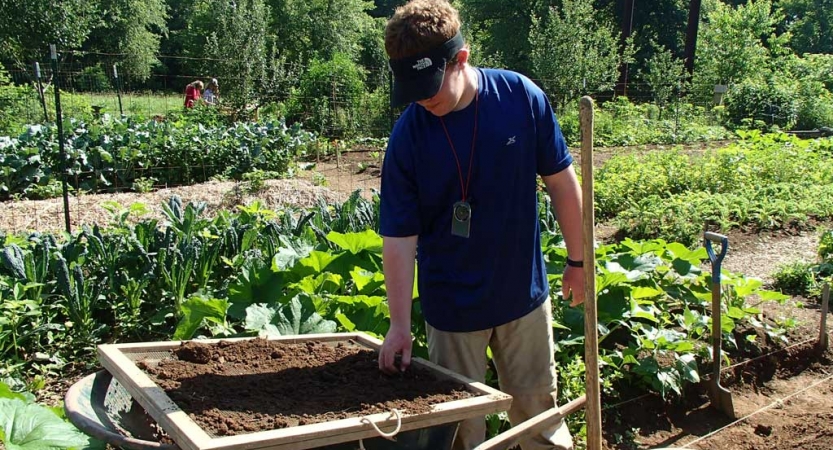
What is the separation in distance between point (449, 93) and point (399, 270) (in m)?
0.58

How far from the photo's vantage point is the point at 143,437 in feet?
7.12

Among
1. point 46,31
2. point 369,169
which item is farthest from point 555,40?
point 46,31

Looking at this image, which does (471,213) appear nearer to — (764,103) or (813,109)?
(764,103)

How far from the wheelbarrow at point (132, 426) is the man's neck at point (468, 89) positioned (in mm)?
981

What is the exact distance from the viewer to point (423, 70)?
6.70ft

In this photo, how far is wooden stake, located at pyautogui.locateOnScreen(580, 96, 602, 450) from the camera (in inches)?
75.9

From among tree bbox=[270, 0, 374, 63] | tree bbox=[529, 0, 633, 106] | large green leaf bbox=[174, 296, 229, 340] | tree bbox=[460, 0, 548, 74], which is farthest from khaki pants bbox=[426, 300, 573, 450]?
tree bbox=[270, 0, 374, 63]

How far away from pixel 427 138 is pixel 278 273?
151 cm

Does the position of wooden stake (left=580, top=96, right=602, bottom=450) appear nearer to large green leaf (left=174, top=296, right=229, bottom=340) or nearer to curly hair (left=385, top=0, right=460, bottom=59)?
curly hair (left=385, top=0, right=460, bottom=59)

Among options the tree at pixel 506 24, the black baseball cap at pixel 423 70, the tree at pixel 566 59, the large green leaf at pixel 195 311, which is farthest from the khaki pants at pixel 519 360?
the tree at pixel 506 24

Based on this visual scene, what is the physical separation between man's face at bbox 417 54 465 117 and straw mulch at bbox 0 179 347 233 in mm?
6265

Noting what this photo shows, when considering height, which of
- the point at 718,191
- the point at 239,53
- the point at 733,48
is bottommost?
the point at 718,191

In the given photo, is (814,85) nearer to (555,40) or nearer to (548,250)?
(555,40)

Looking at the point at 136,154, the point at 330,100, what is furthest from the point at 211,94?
the point at 136,154
